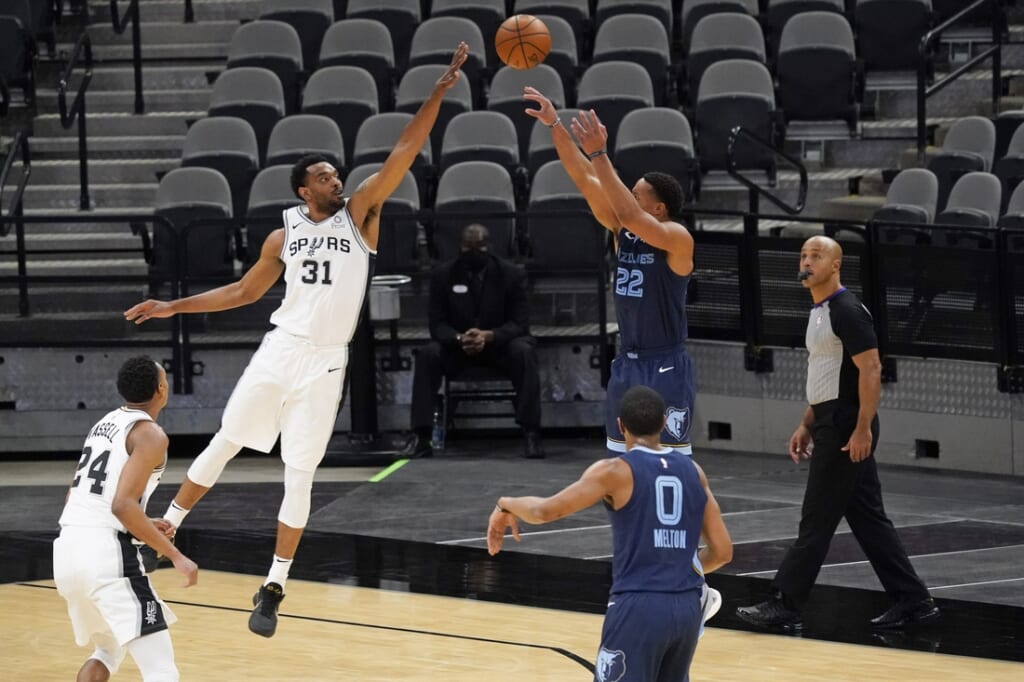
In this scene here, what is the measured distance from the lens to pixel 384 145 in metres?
13.5

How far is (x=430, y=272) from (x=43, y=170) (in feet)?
15.1

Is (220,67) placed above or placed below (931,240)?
above

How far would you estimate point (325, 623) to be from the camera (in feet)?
25.6

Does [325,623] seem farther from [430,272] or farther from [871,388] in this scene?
[430,272]

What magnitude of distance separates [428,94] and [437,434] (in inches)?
138

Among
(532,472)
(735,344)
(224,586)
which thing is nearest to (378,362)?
(532,472)

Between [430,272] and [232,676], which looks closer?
[232,676]

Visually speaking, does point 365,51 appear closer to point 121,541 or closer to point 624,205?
point 624,205

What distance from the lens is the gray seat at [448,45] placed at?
582 inches

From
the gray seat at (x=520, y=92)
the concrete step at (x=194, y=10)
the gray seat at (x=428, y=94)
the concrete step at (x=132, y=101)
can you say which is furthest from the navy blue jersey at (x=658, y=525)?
the concrete step at (x=194, y=10)

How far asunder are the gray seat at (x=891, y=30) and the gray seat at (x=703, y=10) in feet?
3.35

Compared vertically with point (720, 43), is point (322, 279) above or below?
below

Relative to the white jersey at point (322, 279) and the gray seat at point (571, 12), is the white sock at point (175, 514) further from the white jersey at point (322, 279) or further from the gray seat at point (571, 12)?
the gray seat at point (571, 12)

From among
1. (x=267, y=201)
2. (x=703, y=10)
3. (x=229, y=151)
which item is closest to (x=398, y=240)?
(x=267, y=201)
